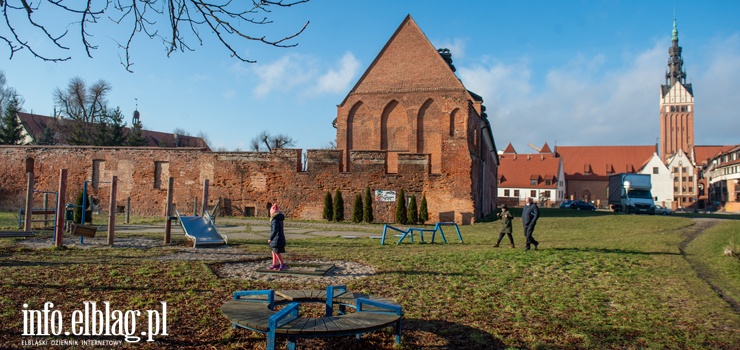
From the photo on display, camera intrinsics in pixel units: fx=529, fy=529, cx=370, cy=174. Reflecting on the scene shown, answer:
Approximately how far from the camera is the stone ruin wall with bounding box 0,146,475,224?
92.3 feet

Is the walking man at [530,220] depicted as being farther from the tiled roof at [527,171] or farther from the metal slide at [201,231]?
the tiled roof at [527,171]

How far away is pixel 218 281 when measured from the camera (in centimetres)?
796

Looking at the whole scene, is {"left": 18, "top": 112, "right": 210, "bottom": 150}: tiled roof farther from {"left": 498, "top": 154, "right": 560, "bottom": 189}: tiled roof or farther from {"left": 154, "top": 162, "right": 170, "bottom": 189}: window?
{"left": 498, "top": 154, "right": 560, "bottom": 189}: tiled roof

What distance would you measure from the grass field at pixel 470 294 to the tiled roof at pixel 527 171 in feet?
224

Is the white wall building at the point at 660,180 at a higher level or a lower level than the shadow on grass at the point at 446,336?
higher

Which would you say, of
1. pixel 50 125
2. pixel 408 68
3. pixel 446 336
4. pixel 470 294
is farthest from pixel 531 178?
pixel 446 336

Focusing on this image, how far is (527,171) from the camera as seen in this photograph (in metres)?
80.3

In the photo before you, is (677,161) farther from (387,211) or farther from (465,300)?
(465,300)

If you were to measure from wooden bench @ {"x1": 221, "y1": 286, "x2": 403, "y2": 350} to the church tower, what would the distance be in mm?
108768

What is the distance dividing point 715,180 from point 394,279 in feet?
299

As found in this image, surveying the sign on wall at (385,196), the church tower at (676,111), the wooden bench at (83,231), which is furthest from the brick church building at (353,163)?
the church tower at (676,111)

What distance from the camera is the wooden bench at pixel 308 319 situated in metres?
4.52

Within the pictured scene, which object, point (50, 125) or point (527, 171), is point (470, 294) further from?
point (527, 171)

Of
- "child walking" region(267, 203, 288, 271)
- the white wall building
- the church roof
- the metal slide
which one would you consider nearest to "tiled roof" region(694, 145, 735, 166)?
the white wall building
